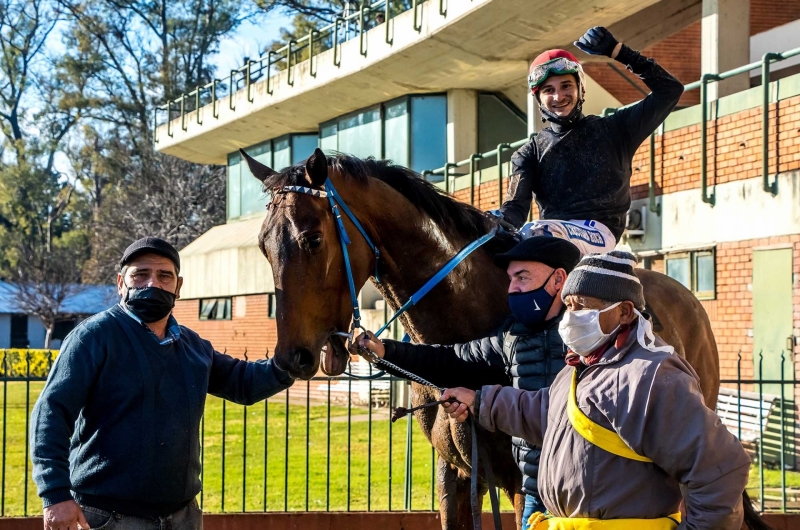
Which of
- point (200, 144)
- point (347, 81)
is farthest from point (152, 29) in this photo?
point (347, 81)

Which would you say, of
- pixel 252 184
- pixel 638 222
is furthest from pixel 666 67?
pixel 252 184

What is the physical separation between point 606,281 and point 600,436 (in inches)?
19.5

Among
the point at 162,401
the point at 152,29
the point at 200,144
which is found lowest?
the point at 162,401

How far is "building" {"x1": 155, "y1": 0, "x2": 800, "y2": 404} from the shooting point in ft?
38.0

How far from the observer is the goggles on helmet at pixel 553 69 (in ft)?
15.9

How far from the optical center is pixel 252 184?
28641 mm

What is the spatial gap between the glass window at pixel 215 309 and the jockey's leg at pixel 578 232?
2441 centimetres

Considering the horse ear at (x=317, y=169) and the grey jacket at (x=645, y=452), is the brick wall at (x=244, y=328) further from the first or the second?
the grey jacket at (x=645, y=452)

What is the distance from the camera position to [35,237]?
2077 inches

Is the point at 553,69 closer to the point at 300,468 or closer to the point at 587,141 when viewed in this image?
the point at 587,141

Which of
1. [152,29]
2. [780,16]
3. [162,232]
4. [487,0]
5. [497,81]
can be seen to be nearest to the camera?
[487,0]

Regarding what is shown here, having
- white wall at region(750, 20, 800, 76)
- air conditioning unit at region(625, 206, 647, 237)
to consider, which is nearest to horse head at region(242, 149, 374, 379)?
air conditioning unit at region(625, 206, 647, 237)

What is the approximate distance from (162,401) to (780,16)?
18403 mm

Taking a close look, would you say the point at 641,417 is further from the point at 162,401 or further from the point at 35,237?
the point at 35,237
